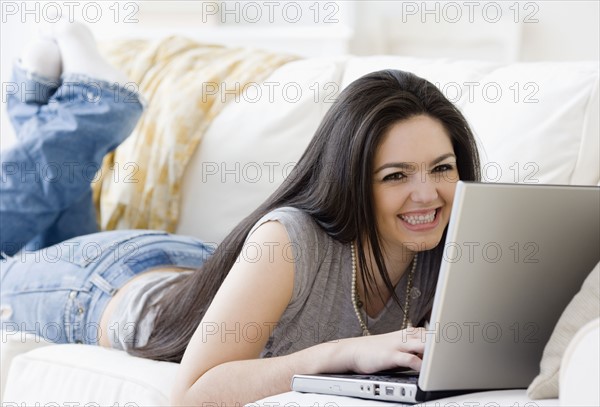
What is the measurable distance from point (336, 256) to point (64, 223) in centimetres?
91

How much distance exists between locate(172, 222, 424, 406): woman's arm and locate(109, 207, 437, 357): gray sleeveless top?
2 cm

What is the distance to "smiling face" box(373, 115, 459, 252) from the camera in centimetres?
134

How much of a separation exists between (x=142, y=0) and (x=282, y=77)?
1.64 meters

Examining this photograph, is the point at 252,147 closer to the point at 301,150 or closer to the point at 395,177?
the point at 301,150

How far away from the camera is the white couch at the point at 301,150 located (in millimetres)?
1391

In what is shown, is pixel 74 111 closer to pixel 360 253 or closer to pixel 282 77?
pixel 282 77

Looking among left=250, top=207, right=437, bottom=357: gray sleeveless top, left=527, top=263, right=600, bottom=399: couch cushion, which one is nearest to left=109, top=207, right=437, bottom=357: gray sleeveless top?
left=250, top=207, right=437, bottom=357: gray sleeveless top

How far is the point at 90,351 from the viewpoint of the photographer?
61.2 inches

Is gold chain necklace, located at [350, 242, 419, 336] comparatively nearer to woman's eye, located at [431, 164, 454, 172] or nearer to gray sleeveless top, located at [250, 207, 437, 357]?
gray sleeveless top, located at [250, 207, 437, 357]

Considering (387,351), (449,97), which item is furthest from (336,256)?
(449,97)

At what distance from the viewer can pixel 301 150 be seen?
1998mm

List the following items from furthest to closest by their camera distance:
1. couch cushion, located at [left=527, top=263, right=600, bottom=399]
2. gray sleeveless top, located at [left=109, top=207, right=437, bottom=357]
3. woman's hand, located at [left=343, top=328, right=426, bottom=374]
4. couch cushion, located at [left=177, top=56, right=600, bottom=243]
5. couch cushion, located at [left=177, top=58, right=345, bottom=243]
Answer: couch cushion, located at [left=177, top=58, right=345, bottom=243]
couch cushion, located at [left=177, top=56, right=600, bottom=243]
gray sleeveless top, located at [left=109, top=207, right=437, bottom=357]
woman's hand, located at [left=343, top=328, right=426, bottom=374]
couch cushion, located at [left=527, top=263, right=600, bottom=399]

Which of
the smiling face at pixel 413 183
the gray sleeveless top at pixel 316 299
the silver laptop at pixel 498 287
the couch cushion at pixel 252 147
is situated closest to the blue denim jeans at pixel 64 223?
the couch cushion at pixel 252 147

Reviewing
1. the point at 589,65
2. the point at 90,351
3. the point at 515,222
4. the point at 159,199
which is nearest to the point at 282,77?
the point at 159,199
